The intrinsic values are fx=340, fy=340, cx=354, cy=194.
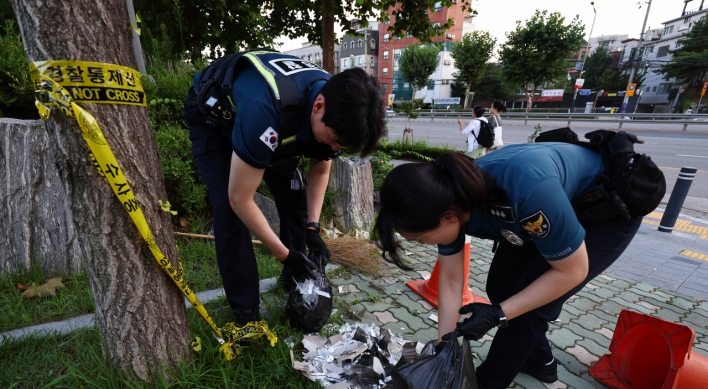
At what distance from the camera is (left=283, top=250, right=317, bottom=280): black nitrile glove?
1888 mm

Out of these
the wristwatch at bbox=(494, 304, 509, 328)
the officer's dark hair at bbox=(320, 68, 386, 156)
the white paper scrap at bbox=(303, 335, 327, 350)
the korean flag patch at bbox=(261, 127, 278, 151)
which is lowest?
the white paper scrap at bbox=(303, 335, 327, 350)

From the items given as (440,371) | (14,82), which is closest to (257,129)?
(440,371)

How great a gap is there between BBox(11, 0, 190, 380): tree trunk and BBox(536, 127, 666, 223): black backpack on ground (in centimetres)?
182

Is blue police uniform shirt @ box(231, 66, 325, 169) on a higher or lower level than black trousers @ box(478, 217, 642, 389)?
higher

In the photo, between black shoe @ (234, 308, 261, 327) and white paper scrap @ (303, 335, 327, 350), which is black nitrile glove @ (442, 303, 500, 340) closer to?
white paper scrap @ (303, 335, 327, 350)

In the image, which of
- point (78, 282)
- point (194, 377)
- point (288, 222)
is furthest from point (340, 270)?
point (78, 282)

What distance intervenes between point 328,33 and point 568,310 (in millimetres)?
5001

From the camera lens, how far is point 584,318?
254cm

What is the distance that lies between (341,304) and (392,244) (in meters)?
1.23

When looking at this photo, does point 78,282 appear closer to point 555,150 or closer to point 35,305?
point 35,305

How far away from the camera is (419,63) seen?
101 ft

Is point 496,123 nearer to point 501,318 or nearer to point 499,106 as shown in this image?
point 499,106

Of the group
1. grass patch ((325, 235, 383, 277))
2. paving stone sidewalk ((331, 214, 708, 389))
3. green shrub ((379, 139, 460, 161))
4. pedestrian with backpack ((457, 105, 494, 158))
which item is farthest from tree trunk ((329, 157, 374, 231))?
green shrub ((379, 139, 460, 161))

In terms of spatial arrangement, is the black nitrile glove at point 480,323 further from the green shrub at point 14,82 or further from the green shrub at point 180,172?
the green shrub at point 14,82
